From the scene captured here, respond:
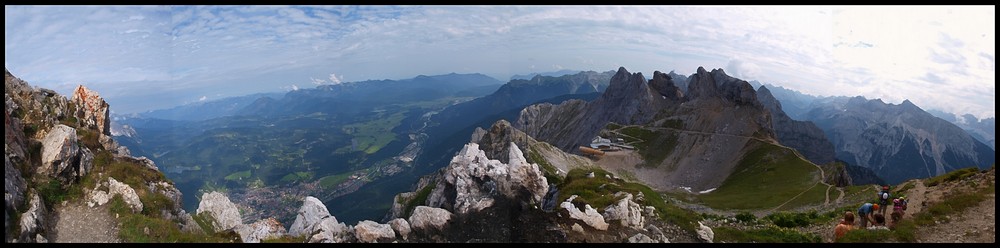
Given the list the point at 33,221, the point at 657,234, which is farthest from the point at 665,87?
the point at 33,221

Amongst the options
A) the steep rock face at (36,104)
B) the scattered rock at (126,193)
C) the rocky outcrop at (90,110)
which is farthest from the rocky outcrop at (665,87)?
the steep rock face at (36,104)

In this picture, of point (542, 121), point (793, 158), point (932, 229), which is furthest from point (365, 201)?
point (932, 229)

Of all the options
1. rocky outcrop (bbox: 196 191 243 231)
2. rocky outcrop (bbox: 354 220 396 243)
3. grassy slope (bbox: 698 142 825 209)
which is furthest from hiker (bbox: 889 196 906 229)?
rocky outcrop (bbox: 196 191 243 231)

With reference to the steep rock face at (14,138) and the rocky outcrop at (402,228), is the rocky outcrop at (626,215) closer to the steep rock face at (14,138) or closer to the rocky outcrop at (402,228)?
the rocky outcrop at (402,228)

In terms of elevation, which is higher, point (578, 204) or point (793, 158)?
point (578, 204)

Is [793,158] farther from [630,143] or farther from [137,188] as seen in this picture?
[137,188]
